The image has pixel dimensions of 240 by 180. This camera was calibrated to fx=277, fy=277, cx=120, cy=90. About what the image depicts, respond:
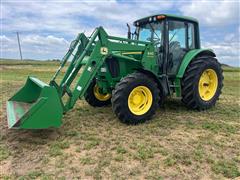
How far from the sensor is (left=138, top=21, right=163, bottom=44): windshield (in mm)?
6848

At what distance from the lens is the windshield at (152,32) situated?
685 centimetres

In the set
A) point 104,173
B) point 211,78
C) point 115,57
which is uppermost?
point 115,57

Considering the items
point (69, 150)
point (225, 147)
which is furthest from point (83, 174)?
point (225, 147)

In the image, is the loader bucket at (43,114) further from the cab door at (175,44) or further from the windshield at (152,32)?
the cab door at (175,44)

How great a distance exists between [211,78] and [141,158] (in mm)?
4262

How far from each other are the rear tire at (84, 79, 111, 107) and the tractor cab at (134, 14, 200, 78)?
1.76m

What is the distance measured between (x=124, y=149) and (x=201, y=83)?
12.1 feet

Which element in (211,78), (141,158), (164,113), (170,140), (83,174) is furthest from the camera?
(211,78)

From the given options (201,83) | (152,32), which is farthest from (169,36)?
(201,83)

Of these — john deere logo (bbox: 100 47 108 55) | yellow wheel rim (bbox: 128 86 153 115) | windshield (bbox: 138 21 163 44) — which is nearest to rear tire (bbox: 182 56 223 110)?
windshield (bbox: 138 21 163 44)

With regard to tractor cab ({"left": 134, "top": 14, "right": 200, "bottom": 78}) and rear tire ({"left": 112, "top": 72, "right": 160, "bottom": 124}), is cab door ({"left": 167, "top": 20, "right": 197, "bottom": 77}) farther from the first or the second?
rear tire ({"left": 112, "top": 72, "right": 160, "bottom": 124})

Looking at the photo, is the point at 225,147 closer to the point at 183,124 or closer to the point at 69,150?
the point at 183,124

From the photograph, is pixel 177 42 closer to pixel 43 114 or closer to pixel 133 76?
pixel 133 76

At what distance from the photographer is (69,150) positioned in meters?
4.57
